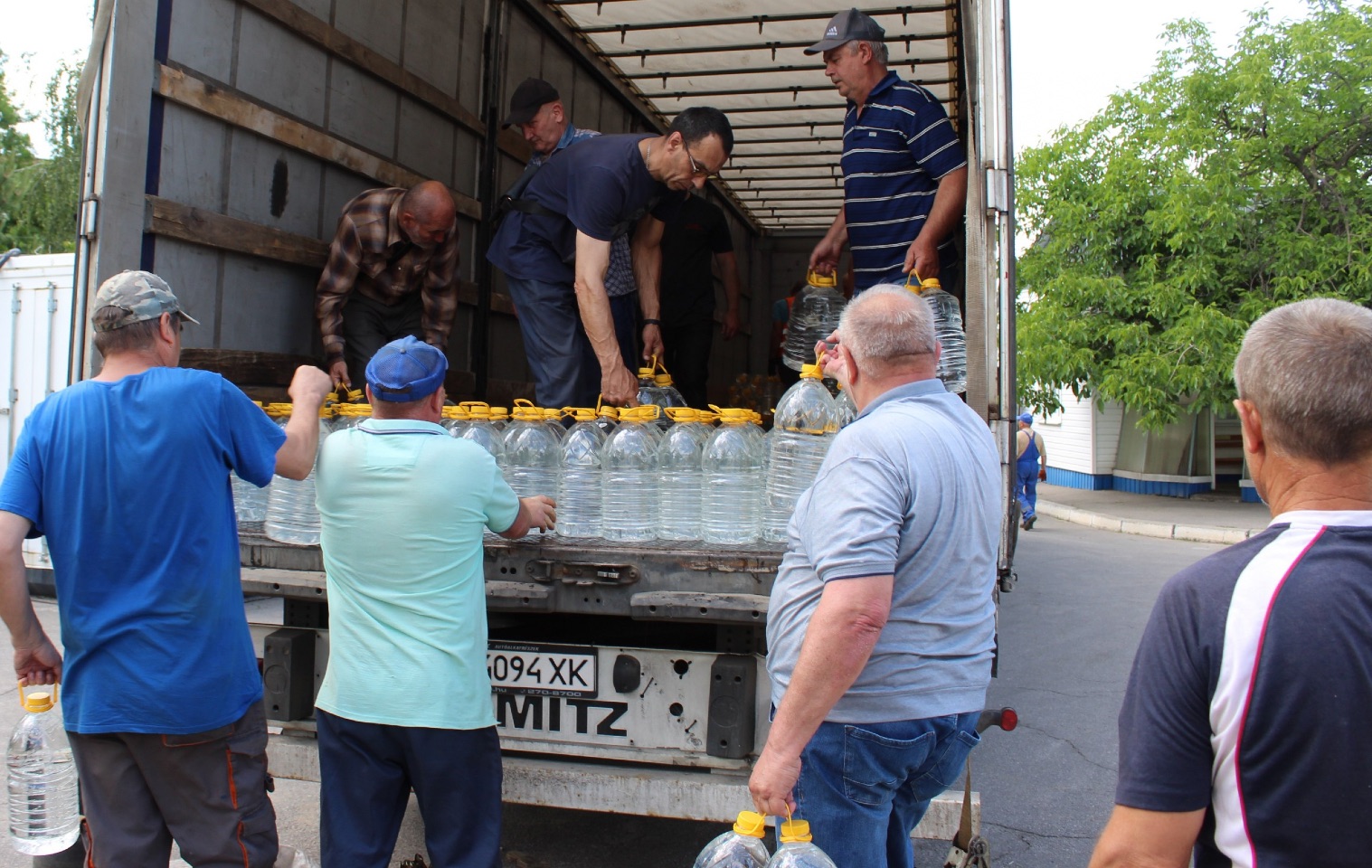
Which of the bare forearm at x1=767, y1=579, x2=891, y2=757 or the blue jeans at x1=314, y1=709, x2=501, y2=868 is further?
the blue jeans at x1=314, y1=709, x2=501, y2=868

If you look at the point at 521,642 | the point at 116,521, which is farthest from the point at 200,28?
the point at 521,642

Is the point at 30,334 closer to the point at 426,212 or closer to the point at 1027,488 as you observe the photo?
the point at 426,212

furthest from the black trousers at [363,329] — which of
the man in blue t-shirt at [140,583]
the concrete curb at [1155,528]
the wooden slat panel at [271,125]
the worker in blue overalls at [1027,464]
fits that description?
the concrete curb at [1155,528]

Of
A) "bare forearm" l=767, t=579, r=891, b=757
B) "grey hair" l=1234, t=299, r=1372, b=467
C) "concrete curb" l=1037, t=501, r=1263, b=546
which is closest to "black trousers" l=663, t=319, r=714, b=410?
"bare forearm" l=767, t=579, r=891, b=757

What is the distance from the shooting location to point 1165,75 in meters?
17.2

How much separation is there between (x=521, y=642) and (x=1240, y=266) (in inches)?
650

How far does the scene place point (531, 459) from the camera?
3.49 meters

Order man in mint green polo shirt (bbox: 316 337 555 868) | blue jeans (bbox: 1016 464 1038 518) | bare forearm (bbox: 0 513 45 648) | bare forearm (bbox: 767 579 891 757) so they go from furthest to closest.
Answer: blue jeans (bbox: 1016 464 1038 518) < man in mint green polo shirt (bbox: 316 337 555 868) < bare forearm (bbox: 0 513 45 648) < bare forearm (bbox: 767 579 891 757)

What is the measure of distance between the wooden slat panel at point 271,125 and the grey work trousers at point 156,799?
7.52 feet

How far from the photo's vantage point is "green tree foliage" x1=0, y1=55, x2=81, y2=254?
19.9m

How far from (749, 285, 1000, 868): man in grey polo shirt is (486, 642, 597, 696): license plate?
817 millimetres

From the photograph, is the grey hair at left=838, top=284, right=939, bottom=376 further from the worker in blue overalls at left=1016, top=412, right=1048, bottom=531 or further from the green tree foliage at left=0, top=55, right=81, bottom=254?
the green tree foliage at left=0, top=55, right=81, bottom=254

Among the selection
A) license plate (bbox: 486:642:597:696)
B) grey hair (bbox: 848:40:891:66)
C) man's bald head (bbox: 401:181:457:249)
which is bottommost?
license plate (bbox: 486:642:597:696)

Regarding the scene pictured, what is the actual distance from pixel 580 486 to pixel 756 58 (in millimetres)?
4660
